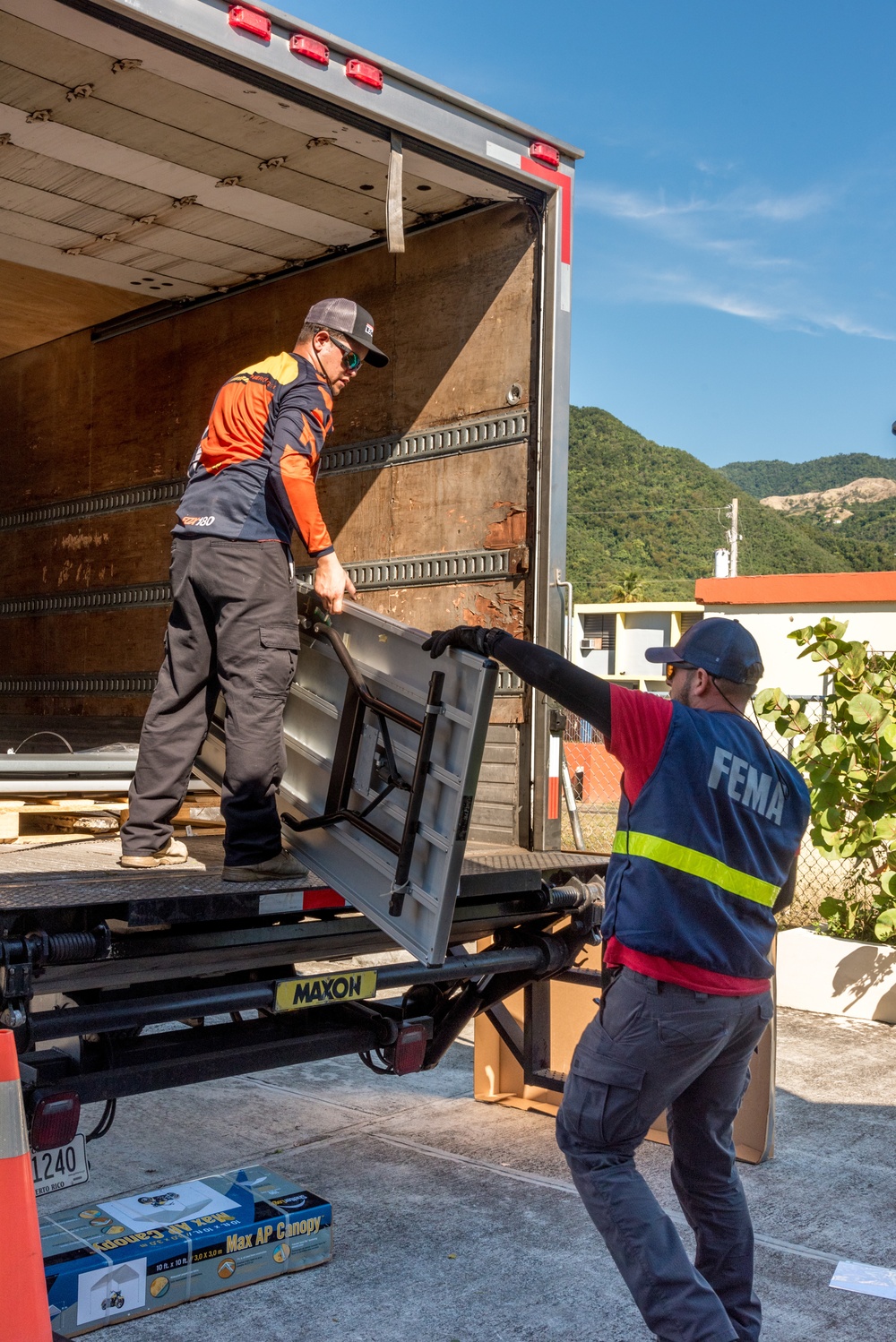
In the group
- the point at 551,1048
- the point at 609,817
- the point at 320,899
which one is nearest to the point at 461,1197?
the point at 551,1048

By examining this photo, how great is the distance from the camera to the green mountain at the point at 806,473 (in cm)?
15251

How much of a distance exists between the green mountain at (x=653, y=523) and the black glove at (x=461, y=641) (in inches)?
3580

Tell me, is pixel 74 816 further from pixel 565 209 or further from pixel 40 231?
pixel 565 209

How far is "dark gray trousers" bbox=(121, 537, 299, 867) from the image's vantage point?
359cm

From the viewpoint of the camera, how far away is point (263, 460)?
3805 mm

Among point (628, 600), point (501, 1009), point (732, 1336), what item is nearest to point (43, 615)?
point (501, 1009)

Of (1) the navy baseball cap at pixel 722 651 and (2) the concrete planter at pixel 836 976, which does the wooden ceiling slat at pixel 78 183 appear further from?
(2) the concrete planter at pixel 836 976

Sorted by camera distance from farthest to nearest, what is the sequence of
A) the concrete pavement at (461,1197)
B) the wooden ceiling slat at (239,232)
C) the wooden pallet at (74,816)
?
1. the wooden ceiling slat at (239,232)
2. the wooden pallet at (74,816)
3. the concrete pavement at (461,1197)

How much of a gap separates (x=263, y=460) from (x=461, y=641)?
0.97 m

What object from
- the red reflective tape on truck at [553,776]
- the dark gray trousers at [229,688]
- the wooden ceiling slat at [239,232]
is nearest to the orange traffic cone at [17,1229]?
the dark gray trousers at [229,688]

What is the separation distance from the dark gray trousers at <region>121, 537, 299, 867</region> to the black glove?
0.54m

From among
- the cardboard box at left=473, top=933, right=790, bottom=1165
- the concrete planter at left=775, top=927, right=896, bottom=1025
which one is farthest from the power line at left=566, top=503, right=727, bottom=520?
the cardboard box at left=473, top=933, right=790, bottom=1165

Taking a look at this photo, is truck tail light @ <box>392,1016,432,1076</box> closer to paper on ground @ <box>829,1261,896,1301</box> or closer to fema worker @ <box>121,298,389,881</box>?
fema worker @ <box>121,298,389,881</box>

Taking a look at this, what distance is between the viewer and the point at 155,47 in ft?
12.4
